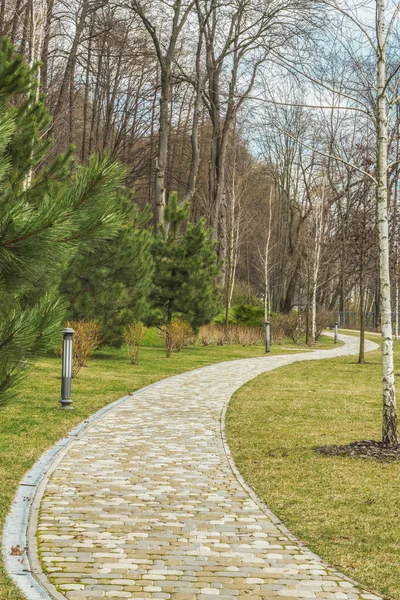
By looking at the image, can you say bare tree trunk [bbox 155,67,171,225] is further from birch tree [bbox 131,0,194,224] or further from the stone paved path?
the stone paved path

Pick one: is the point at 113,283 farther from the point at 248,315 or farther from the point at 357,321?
the point at 357,321

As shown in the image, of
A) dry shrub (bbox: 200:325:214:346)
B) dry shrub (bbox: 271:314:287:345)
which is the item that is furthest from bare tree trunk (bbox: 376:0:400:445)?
dry shrub (bbox: 271:314:287:345)

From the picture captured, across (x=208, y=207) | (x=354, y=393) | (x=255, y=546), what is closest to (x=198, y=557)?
(x=255, y=546)

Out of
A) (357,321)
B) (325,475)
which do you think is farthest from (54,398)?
(357,321)

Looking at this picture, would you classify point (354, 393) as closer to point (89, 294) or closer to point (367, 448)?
point (367, 448)

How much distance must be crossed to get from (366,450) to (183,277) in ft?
62.4

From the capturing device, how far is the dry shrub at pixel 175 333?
79.7ft

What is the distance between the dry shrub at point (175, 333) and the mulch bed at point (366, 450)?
49.2 ft

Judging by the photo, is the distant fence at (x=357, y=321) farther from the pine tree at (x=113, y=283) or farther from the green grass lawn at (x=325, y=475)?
→ the green grass lawn at (x=325, y=475)

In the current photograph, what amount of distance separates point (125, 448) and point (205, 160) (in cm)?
3857

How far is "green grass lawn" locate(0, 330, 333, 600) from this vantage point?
25.2ft

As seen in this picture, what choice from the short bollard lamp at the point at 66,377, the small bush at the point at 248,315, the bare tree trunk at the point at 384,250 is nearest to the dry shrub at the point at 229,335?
the small bush at the point at 248,315

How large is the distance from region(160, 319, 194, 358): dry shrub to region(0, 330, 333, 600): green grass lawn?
0.39 meters

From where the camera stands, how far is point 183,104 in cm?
4247
